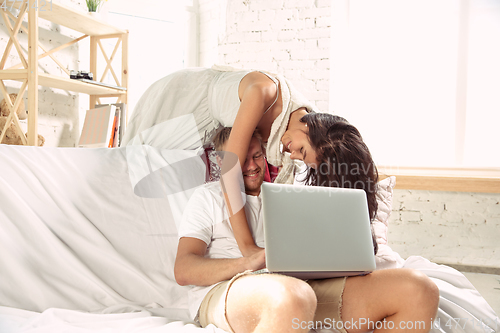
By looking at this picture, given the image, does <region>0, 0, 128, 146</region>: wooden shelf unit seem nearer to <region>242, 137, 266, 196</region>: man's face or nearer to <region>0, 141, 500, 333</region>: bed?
<region>0, 141, 500, 333</region>: bed

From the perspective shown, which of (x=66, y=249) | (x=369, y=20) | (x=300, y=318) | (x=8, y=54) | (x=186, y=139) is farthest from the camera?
(x=369, y=20)

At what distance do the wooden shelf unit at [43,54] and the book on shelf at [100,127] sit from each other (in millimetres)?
159

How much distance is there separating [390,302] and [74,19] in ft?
7.25

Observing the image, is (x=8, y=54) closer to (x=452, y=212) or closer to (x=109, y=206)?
(x=109, y=206)

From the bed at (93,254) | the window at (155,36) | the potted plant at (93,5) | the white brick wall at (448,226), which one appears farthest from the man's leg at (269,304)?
the window at (155,36)

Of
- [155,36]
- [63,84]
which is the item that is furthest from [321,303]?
[155,36]

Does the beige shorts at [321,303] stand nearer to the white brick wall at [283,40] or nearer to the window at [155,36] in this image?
the white brick wall at [283,40]

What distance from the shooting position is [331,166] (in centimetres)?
115

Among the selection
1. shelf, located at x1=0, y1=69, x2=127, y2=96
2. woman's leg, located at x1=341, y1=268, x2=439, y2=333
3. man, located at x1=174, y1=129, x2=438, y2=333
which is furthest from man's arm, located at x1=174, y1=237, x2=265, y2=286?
shelf, located at x1=0, y1=69, x2=127, y2=96

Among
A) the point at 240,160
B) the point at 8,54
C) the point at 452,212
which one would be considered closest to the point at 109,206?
the point at 240,160

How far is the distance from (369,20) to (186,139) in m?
1.74

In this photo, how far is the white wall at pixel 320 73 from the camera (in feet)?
7.63

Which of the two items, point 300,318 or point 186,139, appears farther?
point 186,139

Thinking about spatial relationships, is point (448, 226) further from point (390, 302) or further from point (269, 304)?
point (269, 304)
